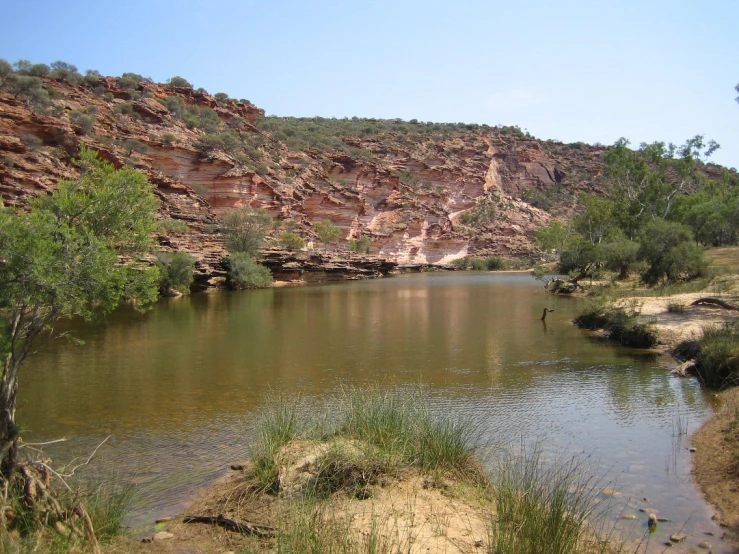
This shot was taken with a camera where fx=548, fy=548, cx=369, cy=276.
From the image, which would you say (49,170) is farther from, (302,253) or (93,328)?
(93,328)

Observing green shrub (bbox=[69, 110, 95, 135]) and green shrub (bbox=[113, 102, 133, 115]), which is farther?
green shrub (bbox=[113, 102, 133, 115])

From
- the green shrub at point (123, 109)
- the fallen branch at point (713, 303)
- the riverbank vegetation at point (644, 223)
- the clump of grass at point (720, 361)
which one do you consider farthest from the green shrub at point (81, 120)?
the clump of grass at point (720, 361)

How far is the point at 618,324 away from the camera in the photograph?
59.6 ft

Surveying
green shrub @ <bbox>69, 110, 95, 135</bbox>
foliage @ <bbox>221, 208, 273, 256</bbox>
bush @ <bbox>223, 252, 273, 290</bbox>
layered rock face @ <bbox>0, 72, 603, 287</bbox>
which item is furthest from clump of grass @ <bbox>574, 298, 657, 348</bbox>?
green shrub @ <bbox>69, 110, 95, 135</bbox>

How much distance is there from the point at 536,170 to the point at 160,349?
105 m

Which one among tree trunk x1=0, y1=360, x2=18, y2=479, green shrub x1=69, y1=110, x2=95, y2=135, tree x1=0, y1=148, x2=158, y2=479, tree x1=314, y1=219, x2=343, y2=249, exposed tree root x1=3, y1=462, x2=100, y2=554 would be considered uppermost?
green shrub x1=69, y1=110, x2=95, y2=135

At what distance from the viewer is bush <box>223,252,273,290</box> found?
44.2 m

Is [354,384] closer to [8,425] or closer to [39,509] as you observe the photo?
[8,425]

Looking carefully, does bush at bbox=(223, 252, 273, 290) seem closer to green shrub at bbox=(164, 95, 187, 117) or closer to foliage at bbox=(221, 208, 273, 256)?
foliage at bbox=(221, 208, 273, 256)

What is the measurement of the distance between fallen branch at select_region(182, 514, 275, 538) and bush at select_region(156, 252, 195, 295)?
1321 inches

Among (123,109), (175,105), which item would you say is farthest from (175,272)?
(175,105)

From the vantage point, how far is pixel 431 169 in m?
94.1

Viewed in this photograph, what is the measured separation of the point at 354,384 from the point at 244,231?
4049 cm

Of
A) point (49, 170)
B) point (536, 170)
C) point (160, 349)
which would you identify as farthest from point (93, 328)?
point (536, 170)
